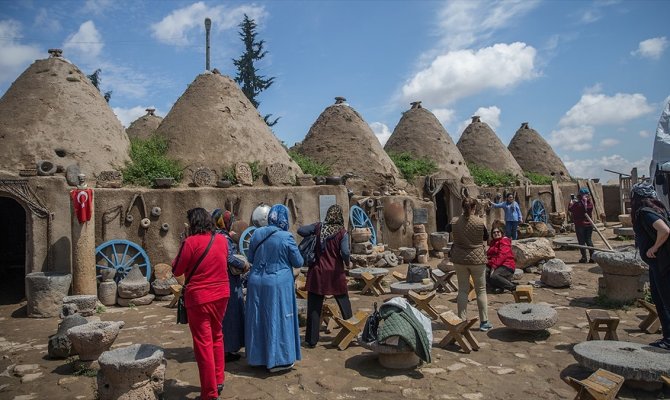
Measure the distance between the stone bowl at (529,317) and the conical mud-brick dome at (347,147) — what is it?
26.6 feet

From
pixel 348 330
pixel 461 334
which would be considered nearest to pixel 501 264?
pixel 461 334

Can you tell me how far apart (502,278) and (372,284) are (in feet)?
7.00

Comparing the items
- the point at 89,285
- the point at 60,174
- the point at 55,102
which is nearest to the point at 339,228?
the point at 89,285

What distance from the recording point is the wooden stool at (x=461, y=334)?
15.1 ft

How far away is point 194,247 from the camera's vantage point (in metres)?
3.54

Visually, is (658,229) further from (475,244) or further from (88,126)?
(88,126)

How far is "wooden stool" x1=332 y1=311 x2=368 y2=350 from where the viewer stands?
15.6 ft

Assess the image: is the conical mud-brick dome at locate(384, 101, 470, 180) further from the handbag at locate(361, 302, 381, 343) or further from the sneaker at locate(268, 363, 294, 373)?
the sneaker at locate(268, 363, 294, 373)

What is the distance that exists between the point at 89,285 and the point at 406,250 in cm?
685

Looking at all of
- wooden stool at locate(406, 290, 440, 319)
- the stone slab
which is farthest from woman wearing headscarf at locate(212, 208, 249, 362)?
the stone slab

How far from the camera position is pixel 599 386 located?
3.16 meters

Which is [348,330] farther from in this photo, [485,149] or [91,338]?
[485,149]

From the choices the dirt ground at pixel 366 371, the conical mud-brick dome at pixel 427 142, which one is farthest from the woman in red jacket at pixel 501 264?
the conical mud-brick dome at pixel 427 142

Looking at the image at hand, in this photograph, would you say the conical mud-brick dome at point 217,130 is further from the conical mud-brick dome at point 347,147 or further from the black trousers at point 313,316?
the black trousers at point 313,316
